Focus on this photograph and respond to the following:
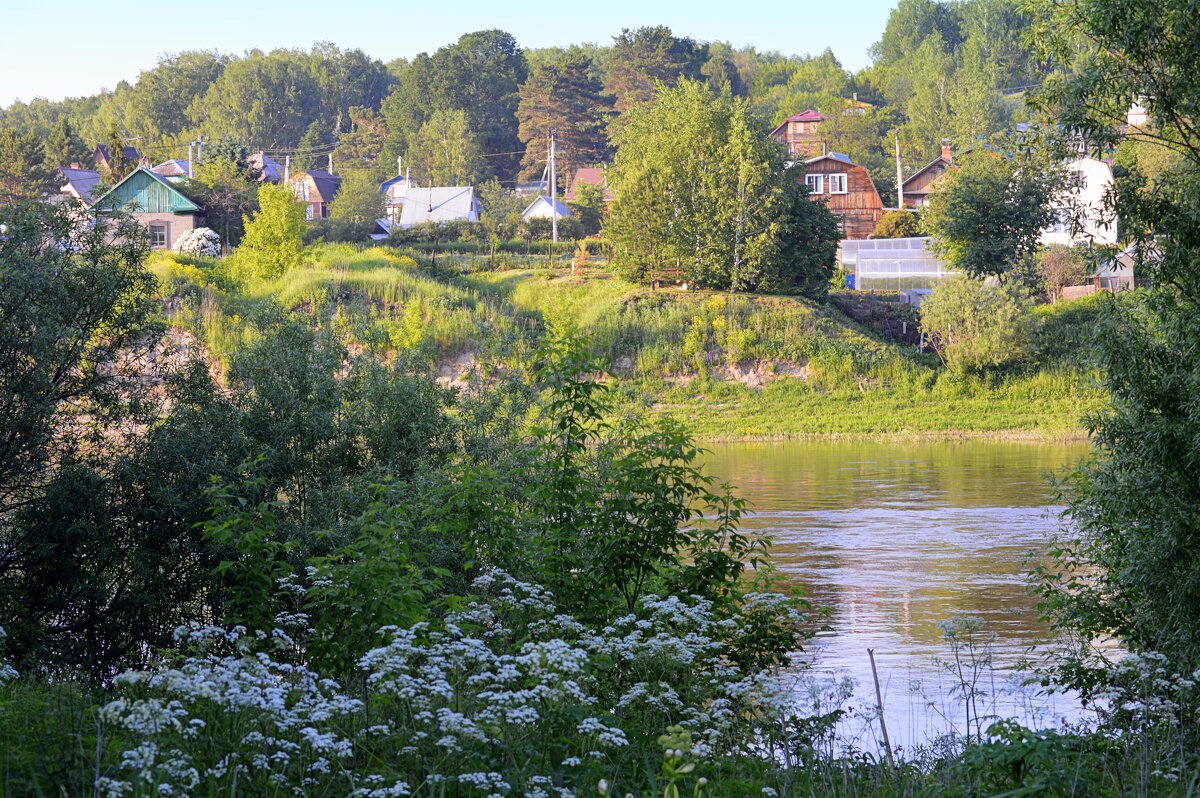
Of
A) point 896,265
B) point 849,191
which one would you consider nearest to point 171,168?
point 849,191

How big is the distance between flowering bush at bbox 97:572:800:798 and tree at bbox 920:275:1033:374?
1315 inches

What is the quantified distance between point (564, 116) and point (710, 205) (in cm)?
5150

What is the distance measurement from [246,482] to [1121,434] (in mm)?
7464

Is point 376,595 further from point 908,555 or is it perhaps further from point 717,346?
point 717,346

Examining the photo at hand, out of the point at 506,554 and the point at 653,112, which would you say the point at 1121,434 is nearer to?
the point at 506,554

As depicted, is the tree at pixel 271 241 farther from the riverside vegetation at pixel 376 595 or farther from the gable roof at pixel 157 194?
the riverside vegetation at pixel 376 595

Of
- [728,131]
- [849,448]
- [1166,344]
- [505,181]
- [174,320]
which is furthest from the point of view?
[505,181]

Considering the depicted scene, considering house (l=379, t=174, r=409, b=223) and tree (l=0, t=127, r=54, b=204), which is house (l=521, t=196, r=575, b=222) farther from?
tree (l=0, t=127, r=54, b=204)

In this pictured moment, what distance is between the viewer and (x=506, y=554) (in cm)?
969

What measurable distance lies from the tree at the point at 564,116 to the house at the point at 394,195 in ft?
34.8

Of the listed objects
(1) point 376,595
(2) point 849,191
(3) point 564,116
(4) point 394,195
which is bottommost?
(1) point 376,595

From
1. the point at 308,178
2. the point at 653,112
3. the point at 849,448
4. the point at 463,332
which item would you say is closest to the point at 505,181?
the point at 308,178

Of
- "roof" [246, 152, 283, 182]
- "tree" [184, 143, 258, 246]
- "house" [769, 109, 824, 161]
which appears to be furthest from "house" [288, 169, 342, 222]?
"house" [769, 109, 824, 161]

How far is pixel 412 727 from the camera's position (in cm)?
565
